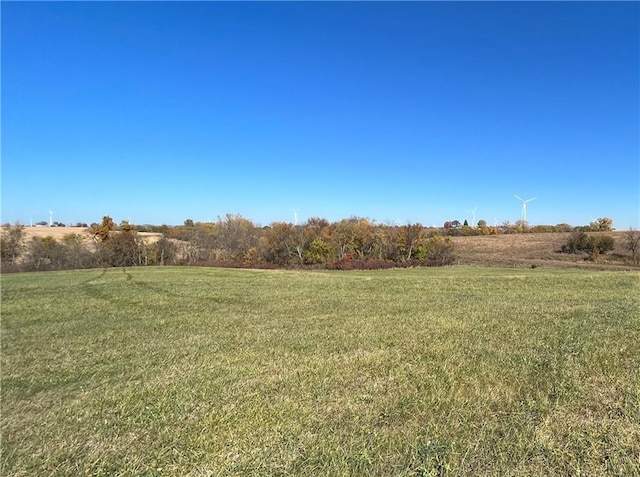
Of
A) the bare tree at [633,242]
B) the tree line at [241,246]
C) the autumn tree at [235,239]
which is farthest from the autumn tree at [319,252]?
the bare tree at [633,242]

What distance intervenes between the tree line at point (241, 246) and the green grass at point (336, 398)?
153 ft

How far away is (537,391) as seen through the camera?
4793mm

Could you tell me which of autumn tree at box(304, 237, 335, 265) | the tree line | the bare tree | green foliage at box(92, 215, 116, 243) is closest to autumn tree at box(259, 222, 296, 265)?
the tree line

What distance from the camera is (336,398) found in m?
4.83

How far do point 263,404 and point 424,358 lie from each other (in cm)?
265

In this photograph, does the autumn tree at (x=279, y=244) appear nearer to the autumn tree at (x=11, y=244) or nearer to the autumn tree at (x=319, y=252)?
the autumn tree at (x=319, y=252)

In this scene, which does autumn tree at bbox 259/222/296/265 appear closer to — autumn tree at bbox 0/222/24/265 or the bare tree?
autumn tree at bbox 0/222/24/265

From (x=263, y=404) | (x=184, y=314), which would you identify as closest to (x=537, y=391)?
(x=263, y=404)

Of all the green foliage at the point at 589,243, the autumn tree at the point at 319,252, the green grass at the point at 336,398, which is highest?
the green foliage at the point at 589,243

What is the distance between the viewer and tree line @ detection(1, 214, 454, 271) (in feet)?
198

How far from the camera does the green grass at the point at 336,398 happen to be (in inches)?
140

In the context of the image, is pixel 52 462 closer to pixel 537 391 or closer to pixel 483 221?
pixel 537 391

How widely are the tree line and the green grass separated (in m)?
46.6

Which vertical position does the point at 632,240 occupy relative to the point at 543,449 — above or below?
above
